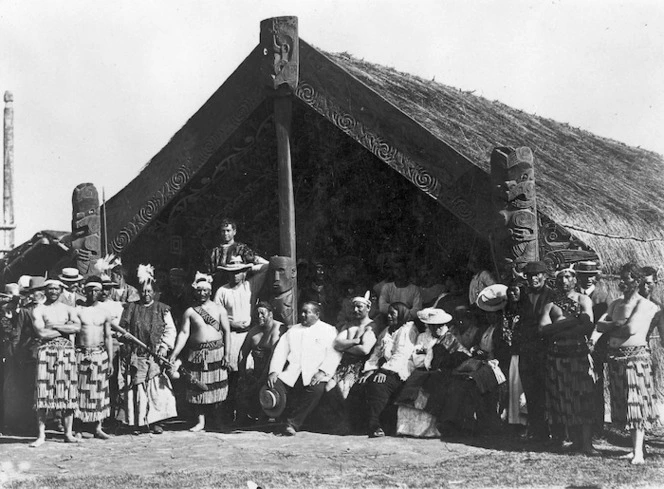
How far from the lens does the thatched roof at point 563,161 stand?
12141 millimetres

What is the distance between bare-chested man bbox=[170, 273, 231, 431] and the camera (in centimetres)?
1162

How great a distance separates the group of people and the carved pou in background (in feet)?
0.87

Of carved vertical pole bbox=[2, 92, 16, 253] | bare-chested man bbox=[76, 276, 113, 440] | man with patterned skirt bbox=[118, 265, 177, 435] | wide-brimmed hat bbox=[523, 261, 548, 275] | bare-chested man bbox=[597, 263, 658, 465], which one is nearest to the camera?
bare-chested man bbox=[597, 263, 658, 465]

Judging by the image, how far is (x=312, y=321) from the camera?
38.2 ft

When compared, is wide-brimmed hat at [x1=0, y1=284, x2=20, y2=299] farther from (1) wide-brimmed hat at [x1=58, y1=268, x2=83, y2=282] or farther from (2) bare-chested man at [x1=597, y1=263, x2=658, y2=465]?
(2) bare-chested man at [x1=597, y1=263, x2=658, y2=465]

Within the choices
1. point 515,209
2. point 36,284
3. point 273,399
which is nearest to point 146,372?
point 273,399

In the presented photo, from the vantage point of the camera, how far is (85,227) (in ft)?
42.1

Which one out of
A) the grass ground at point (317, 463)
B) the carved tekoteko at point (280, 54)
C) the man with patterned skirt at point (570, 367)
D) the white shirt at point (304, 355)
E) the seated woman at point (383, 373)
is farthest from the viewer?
the carved tekoteko at point (280, 54)

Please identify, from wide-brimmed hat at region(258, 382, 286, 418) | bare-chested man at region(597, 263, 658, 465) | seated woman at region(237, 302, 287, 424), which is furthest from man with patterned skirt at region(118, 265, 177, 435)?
bare-chested man at region(597, 263, 658, 465)

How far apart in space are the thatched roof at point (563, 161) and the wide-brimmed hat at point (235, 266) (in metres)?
2.36

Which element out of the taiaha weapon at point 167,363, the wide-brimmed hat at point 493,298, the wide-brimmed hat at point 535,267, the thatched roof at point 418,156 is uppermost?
the thatched roof at point 418,156

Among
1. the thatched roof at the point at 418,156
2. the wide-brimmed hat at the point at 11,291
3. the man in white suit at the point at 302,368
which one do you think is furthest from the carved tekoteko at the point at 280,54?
the wide-brimmed hat at the point at 11,291

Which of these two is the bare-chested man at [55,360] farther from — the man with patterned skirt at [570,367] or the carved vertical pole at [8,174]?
the carved vertical pole at [8,174]

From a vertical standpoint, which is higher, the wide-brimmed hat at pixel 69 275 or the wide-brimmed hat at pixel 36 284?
the wide-brimmed hat at pixel 69 275
